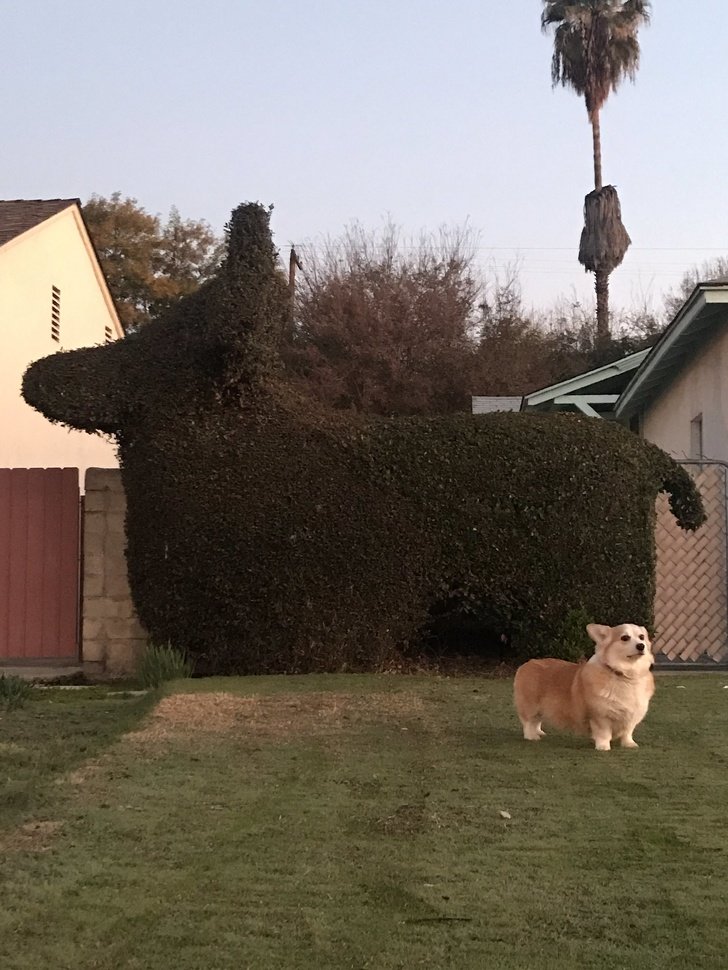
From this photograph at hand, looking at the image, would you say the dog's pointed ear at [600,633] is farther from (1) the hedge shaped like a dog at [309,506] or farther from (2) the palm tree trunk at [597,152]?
(2) the palm tree trunk at [597,152]

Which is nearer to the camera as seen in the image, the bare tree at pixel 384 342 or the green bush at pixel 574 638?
the green bush at pixel 574 638

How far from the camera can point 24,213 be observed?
17.6m

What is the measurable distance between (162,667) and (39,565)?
234 centimetres

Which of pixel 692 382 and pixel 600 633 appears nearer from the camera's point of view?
pixel 600 633

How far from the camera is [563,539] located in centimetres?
955

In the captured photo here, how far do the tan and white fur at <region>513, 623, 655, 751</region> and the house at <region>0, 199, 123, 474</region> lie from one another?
9.74 meters

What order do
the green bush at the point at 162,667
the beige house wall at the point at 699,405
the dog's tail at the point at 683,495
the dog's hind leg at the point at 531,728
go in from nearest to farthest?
the dog's hind leg at the point at 531,728 → the green bush at the point at 162,667 → the dog's tail at the point at 683,495 → the beige house wall at the point at 699,405

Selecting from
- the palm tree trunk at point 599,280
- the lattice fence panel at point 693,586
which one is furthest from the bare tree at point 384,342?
the lattice fence panel at point 693,586

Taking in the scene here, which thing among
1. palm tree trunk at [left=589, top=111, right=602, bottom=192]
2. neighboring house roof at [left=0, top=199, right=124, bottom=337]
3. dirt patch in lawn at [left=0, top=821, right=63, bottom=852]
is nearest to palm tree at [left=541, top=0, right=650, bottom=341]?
palm tree trunk at [left=589, top=111, right=602, bottom=192]

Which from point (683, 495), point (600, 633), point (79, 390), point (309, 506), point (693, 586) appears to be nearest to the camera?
point (600, 633)

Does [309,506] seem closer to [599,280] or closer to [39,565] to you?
[39,565]

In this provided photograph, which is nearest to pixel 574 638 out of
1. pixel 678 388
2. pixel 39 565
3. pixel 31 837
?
pixel 39 565

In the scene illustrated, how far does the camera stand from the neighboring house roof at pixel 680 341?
38.5 ft

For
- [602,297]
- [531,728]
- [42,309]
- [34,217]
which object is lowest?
[531,728]
